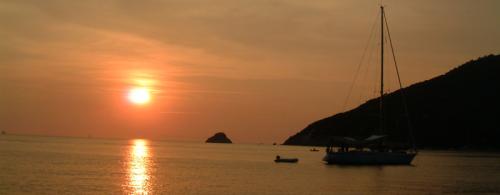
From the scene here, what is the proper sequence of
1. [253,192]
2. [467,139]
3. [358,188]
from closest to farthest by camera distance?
1. [253,192]
2. [358,188]
3. [467,139]

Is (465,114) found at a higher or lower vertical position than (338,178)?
higher

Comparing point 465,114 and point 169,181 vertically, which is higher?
point 465,114

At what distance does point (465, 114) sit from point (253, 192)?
533ft

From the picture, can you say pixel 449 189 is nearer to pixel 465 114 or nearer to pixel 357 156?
pixel 357 156

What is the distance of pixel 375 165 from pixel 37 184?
45.8 metres

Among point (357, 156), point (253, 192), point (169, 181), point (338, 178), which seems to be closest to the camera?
point (253, 192)

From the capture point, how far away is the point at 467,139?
19625 centimetres

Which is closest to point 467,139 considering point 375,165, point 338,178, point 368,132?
point 368,132

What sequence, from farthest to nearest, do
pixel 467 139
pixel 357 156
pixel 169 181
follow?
pixel 467 139, pixel 357 156, pixel 169 181

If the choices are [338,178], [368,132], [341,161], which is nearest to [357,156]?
[341,161]

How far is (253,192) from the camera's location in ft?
164

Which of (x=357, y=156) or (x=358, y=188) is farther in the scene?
(x=357, y=156)

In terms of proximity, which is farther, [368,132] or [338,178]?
[368,132]

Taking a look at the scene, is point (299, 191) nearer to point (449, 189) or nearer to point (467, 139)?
point (449, 189)
